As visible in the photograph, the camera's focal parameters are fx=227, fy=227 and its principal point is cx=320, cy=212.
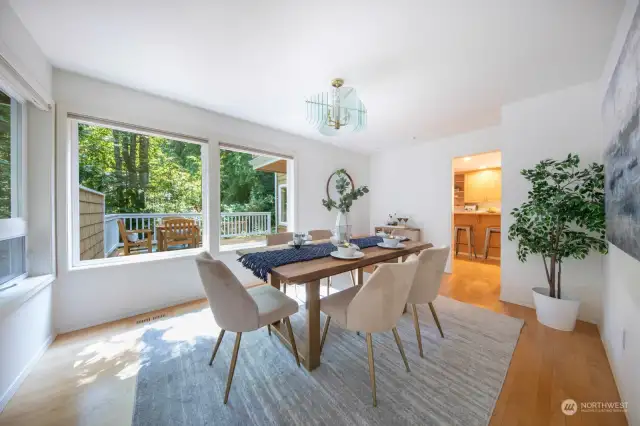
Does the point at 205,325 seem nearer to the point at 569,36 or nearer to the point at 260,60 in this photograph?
the point at 260,60

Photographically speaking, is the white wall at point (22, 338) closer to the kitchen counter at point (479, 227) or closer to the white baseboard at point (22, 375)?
the white baseboard at point (22, 375)

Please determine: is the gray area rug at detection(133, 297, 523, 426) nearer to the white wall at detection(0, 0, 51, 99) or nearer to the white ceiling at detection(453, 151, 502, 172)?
the white wall at detection(0, 0, 51, 99)

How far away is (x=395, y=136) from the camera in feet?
12.6

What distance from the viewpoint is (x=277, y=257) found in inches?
70.5

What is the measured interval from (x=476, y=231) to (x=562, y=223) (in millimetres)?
3190

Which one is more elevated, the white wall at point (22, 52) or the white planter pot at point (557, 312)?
the white wall at point (22, 52)

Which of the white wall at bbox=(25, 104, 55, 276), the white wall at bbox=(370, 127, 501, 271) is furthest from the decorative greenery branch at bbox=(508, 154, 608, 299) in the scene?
the white wall at bbox=(25, 104, 55, 276)

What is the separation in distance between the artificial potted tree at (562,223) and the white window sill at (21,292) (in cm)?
405

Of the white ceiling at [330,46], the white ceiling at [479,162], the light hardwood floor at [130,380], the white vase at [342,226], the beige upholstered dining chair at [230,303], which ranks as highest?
the white ceiling at [330,46]

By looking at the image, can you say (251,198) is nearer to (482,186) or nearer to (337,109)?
(337,109)

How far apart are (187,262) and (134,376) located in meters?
1.38

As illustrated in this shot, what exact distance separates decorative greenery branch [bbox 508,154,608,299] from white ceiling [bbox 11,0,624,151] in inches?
35.4

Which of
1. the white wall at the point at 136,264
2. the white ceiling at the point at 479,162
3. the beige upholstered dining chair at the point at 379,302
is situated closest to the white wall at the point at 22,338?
the white wall at the point at 136,264

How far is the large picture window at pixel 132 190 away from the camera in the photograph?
2418 millimetres
